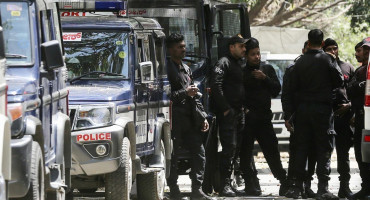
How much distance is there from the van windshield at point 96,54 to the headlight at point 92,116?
2.82 feet

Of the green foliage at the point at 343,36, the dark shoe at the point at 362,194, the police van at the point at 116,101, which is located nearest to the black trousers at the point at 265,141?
the dark shoe at the point at 362,194

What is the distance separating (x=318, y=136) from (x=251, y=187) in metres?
1.44

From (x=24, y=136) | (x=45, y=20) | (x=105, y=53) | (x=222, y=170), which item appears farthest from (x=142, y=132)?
(x=24, y=136)

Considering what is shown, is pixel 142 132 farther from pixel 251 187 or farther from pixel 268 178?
pixel 268 178

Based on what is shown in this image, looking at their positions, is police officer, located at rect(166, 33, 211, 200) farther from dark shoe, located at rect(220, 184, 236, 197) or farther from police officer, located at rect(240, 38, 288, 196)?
police officer, located at rect(240, 38, 288, 196)

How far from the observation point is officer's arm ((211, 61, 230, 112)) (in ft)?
44.5

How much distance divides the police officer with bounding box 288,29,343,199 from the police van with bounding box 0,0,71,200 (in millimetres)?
4029

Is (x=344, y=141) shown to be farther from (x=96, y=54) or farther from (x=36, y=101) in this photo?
(x=36, y=101)

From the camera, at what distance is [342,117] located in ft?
45.9

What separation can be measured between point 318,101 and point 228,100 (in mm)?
1195

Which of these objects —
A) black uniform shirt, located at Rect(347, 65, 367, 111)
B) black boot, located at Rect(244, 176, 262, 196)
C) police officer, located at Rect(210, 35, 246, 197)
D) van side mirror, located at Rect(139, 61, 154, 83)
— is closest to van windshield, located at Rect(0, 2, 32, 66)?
van side mirror, located at Rect(139, 61, 154, 83)

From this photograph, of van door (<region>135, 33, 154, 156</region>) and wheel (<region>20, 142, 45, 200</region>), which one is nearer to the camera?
wheel (<region>20, 142, 45, 200</region>)

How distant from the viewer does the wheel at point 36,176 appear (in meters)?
7.93

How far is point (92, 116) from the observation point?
10.9 m
